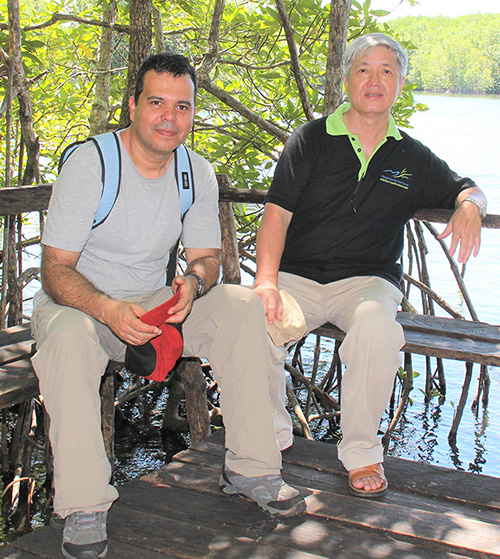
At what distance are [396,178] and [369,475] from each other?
4.39 ft

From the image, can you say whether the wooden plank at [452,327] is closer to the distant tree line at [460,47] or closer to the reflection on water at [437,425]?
the reflection on water at [437,425]

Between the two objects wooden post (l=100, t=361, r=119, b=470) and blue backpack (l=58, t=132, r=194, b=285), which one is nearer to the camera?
blue backpack (l=58, t=132, r=194, b=285)

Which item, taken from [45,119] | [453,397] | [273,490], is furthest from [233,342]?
[45,119]

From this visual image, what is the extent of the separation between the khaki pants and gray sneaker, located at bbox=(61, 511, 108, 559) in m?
0.03

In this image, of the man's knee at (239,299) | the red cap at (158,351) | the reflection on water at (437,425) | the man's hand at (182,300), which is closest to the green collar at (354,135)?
the man's knee at (239,299)

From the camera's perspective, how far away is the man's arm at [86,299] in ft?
8.13

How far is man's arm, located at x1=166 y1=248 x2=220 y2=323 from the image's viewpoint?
270 cm

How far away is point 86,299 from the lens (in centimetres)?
258

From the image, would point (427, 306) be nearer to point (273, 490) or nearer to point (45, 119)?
point (273, 490)

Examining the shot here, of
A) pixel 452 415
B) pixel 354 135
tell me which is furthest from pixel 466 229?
pixel 452 415

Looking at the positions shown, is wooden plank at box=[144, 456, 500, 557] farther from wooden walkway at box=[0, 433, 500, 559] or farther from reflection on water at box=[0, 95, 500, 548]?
reflection on water at box=[0, 95, 500, 548]

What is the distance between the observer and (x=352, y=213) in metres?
3.27

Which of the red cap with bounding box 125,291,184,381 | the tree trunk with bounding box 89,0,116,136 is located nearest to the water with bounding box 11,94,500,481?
the tree trunk with bounding box 89,0,116,136

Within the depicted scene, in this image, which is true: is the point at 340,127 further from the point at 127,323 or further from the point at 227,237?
the point at 127,323
